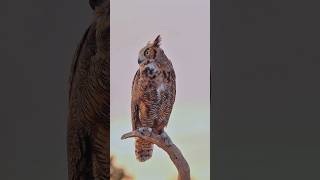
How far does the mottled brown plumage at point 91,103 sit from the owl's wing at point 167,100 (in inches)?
7.4

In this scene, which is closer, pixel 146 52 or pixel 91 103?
pixel 146 52

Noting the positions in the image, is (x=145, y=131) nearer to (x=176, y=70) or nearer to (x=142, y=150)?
(x=142, y=150)

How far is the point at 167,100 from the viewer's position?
6.37ft

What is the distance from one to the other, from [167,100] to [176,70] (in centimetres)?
10

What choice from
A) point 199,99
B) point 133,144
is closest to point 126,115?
point 133,144

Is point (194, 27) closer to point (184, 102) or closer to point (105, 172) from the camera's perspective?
point (184, 102)

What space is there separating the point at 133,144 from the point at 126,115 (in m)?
0.09

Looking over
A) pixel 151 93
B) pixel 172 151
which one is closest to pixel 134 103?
pixel 151 93

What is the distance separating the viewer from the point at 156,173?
1.94 m

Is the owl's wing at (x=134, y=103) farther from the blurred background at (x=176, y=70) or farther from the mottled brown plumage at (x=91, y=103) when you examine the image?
the mottled brown plumage at (x=91, y=103)

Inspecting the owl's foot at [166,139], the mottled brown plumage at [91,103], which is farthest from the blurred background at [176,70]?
the mottled brown plumage at [91,103]

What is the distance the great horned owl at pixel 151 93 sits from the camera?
1.92 meters

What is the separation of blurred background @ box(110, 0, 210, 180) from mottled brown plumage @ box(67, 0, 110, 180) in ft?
0.40

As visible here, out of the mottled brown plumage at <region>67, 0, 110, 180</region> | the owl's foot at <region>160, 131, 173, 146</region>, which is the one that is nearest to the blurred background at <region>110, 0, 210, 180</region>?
the owl's foot at <region>160, 131, 173, 146</region>
